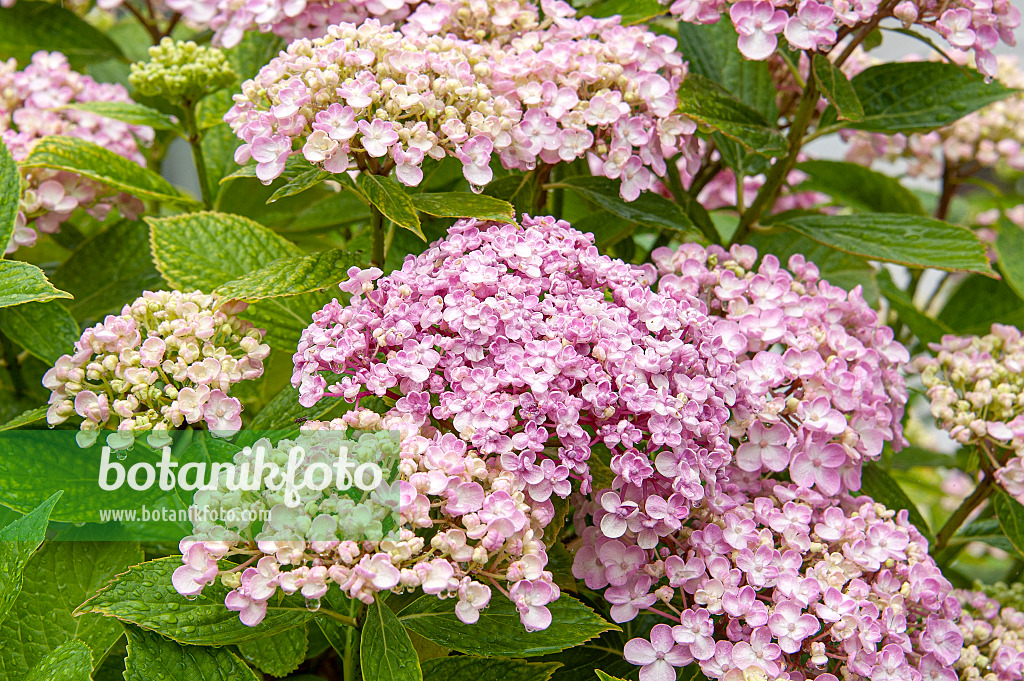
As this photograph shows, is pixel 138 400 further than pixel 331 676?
No

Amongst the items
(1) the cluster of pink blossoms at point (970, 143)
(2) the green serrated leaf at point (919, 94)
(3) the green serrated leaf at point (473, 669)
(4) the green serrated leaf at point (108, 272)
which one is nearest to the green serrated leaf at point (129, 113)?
(4) the green serrated leaf at point (108, 272)

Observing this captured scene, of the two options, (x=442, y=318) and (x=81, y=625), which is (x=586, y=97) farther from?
(x=81, y=625)

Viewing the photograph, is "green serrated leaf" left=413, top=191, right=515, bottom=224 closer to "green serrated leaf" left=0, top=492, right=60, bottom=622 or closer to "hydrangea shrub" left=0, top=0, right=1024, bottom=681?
"hydrangea shrub" left=0, top=0, right=1024, bottom=681

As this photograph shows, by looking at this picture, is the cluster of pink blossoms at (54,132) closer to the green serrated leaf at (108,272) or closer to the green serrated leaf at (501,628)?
the green serrated leaf at (108,272)

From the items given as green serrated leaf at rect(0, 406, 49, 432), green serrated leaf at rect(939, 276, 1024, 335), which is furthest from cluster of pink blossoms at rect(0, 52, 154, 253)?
green serrated leaf at rect(939, 276, 1024, 335)

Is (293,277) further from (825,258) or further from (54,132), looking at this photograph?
(825,258)

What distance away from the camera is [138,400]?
0.67m

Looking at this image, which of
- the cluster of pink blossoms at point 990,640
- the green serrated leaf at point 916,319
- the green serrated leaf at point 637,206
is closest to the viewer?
the cluster of pink blossoms at point 990,640

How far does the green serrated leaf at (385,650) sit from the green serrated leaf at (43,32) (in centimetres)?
100

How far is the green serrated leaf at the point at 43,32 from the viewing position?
3.99ft

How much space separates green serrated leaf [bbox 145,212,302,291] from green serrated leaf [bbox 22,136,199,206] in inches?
3.0

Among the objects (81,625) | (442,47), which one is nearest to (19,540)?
(81,625)

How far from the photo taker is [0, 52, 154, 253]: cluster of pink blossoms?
0.88m

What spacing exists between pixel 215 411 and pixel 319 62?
273 mm
